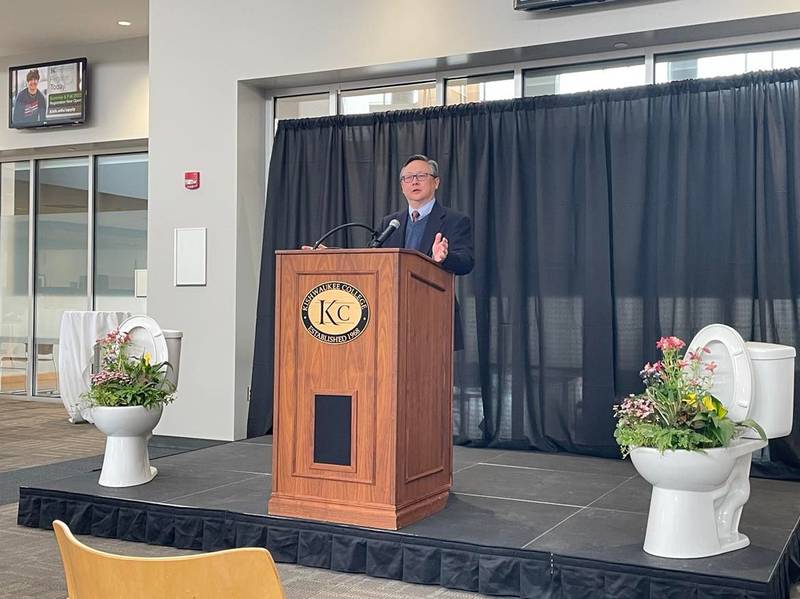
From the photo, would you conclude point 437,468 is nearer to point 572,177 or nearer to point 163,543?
point 163,543

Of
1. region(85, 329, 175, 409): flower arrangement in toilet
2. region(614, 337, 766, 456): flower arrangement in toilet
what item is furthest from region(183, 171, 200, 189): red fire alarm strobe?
region(614, 337, 766, 456): flower arrangement in toilet

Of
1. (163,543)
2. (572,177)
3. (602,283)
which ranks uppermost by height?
(572,177)

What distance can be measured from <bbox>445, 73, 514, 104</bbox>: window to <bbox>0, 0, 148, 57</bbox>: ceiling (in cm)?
294

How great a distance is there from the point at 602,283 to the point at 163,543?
10.00ft

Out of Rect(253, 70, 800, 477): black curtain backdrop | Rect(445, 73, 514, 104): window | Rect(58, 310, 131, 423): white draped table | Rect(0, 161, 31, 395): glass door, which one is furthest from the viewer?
Rect(0, 161, 31, 395): glass door

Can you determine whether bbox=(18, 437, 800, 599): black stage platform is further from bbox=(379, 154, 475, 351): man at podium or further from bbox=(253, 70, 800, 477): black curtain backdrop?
bbox=(379, 154, 475, 351): man at podium

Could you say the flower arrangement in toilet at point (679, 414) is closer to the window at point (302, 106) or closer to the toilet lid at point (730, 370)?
the toilet lid at point (730, 370)

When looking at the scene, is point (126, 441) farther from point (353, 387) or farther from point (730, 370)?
point (730, 370)

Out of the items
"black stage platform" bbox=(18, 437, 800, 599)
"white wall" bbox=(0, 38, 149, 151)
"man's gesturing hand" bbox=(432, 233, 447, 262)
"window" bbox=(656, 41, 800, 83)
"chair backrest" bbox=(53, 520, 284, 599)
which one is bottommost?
"black stage platform" bbox=(18, 437, 800, 599)

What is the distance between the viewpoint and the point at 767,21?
16.8ft

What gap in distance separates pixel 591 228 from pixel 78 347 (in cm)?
478

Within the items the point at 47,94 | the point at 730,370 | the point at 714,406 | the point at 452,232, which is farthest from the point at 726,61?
the point at 47,94

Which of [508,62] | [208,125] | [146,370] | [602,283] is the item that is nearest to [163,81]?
[208,125]

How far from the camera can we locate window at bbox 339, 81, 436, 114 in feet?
21.1
